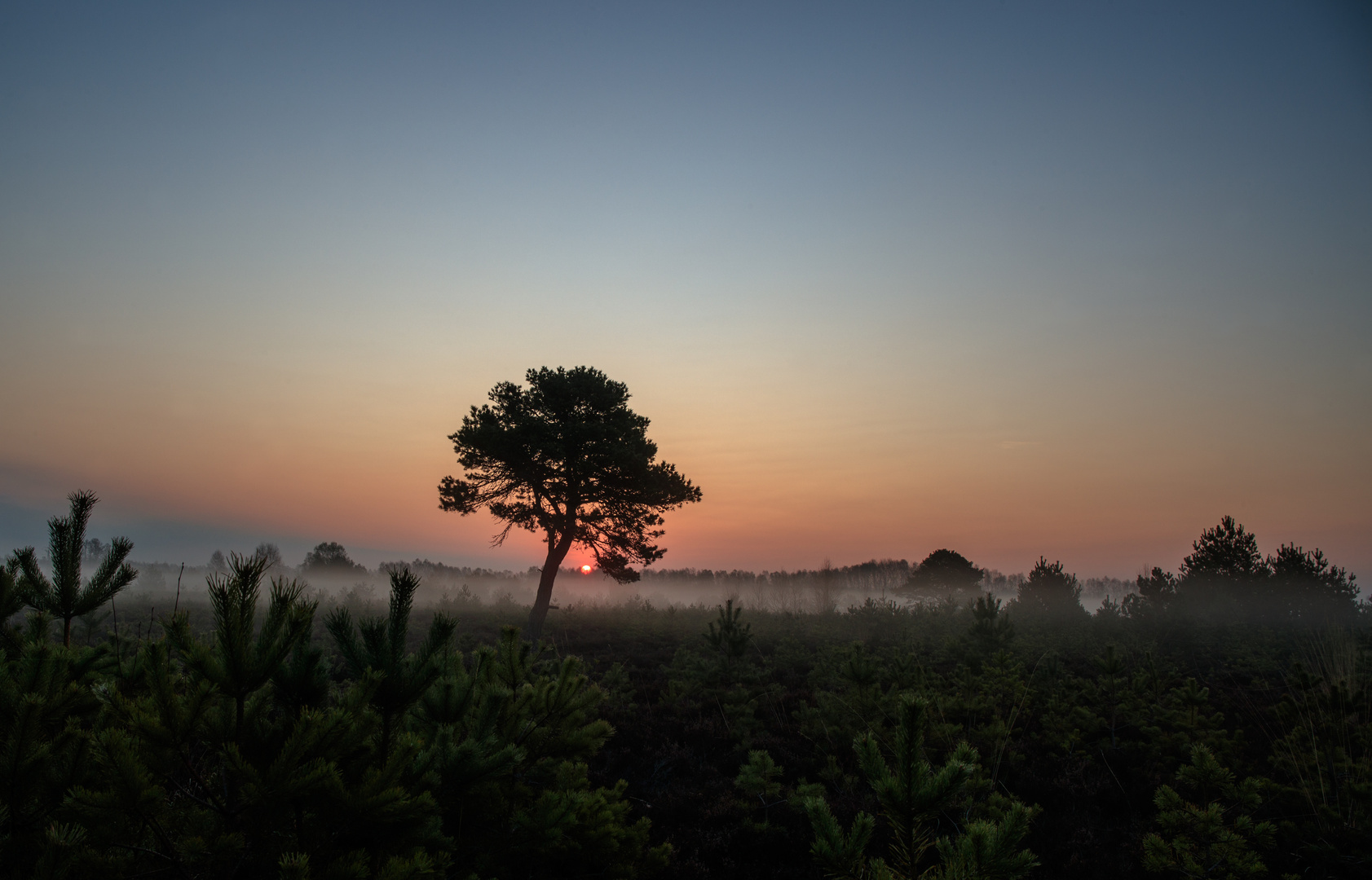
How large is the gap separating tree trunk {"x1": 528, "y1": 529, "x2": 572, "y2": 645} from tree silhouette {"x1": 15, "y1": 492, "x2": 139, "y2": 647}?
15.4 meters

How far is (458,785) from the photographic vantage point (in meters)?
2.39

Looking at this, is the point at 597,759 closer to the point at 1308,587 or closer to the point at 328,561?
the point at 1308,587

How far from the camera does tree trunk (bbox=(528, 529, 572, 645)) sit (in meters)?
18.2

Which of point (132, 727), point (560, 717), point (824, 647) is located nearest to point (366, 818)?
point (132, 727)

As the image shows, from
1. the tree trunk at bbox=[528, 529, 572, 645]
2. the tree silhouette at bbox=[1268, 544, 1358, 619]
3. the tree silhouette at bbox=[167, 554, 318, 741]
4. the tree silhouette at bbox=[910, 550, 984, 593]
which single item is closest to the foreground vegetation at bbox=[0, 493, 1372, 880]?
the tree silhouette at bbox=[167, 554, 318, 741]

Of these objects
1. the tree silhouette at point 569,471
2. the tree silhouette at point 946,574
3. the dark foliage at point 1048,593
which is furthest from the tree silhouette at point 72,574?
the tree silhouette at point 946,574

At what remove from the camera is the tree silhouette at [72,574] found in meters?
2.87

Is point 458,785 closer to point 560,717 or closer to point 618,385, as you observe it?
point 560,717

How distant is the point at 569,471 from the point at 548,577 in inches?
139

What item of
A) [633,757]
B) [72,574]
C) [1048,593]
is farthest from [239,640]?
[1048,593]

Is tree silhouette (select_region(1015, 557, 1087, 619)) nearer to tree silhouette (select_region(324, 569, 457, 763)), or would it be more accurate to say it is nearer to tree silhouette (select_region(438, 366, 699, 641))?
tree silhouette (select_region(438, 366, 699, 641))

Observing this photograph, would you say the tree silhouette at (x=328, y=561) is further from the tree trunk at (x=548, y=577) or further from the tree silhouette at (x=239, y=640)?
the tree silhouette at (x=239, y=640)

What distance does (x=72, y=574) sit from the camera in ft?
10.1

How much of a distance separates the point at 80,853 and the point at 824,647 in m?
13.2
